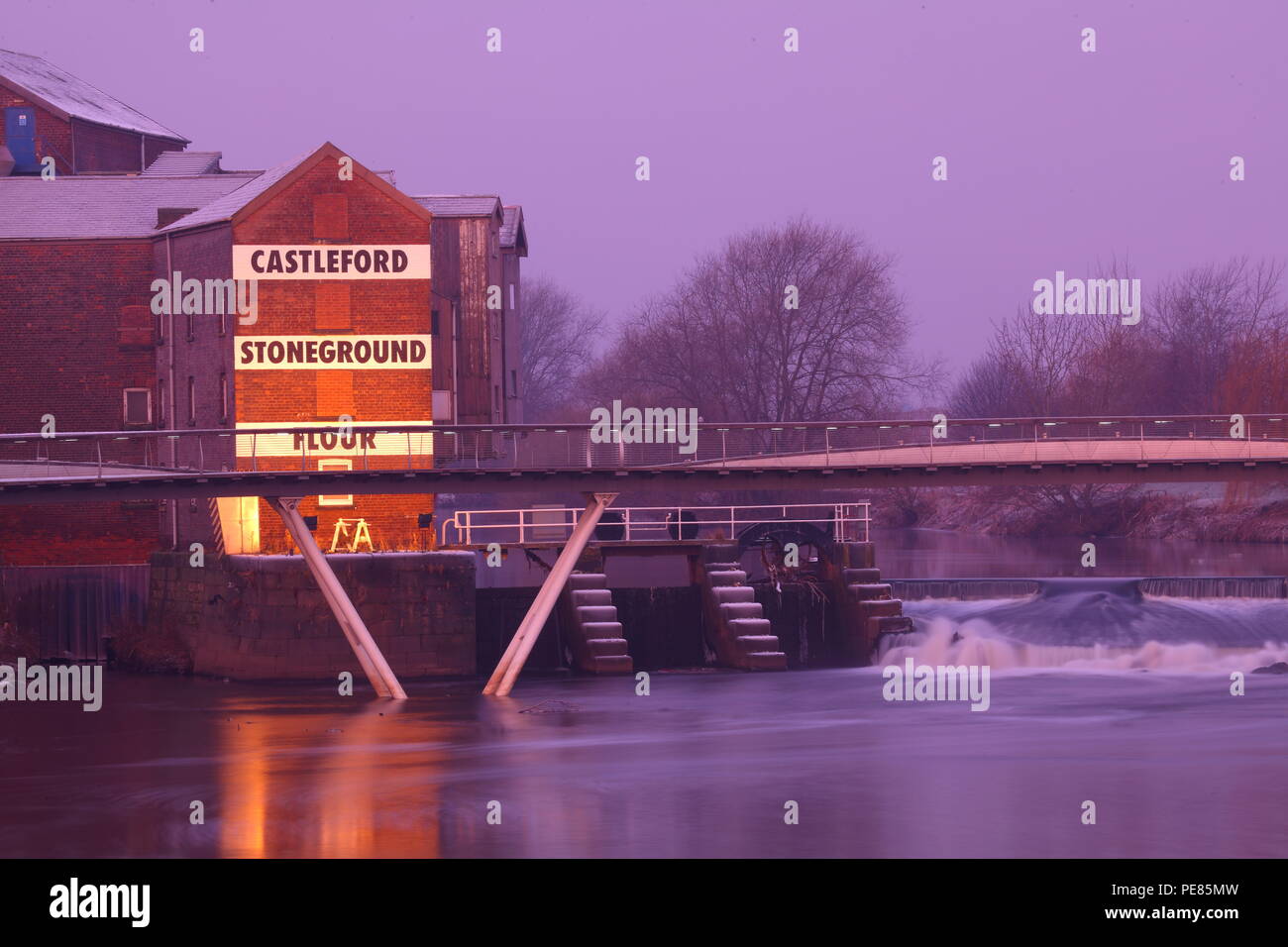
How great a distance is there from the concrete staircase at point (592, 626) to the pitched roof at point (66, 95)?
2782cm

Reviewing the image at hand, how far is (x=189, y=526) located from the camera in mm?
50094

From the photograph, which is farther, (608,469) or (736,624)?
(736,624)

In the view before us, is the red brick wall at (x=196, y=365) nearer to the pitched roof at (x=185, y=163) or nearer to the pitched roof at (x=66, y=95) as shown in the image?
the pitched roof at (x=185, y=163)

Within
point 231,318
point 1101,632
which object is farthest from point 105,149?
point 1101,632

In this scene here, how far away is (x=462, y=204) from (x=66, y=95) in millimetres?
19620

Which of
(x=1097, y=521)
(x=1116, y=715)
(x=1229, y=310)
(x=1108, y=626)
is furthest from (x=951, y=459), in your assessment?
(x=1229, y=310)

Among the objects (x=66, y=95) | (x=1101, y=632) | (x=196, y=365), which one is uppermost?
(x=66, y=95)

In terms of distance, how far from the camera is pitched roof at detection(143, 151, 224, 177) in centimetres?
6178

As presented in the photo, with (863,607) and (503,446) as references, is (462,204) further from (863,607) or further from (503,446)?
(863,607)

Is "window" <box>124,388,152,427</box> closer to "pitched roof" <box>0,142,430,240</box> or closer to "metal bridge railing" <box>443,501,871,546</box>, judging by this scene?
"pitched roof" <box>0,142,430,240</box>

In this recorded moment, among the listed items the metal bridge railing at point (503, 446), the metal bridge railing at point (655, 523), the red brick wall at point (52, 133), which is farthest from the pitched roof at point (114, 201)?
the metal bridge railing at point (655, 523)

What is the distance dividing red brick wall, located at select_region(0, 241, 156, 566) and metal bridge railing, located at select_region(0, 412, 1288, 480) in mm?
2876

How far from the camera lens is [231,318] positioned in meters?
49.4
